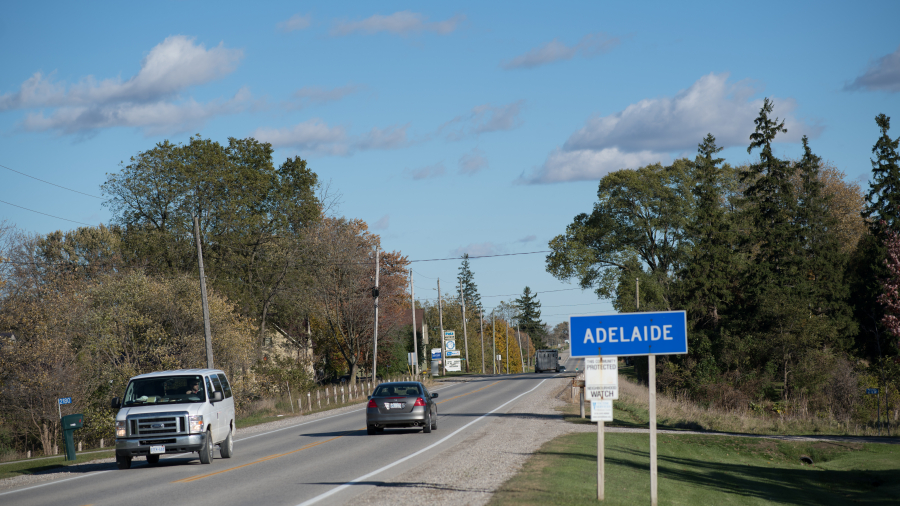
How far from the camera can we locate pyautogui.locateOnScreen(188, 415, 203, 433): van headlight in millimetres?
16484

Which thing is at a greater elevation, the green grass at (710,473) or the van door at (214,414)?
the van door at (214,414)

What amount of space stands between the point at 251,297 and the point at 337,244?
789 centimetres

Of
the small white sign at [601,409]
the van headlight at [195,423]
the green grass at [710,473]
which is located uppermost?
the small white sign at [601,409]

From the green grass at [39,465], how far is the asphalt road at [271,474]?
82.3 inches

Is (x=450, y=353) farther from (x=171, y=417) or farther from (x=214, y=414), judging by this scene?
(x=171, y=417)

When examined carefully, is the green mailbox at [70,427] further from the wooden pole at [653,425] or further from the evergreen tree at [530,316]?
the evergreen tree at [530,316]

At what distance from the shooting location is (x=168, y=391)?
687 inches

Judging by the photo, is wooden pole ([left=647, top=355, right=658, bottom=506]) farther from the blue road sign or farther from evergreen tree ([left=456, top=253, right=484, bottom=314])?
evergreen tree ([left=456, top=253, right=484, bottom=314])

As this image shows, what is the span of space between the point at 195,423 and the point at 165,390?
4.68 feet

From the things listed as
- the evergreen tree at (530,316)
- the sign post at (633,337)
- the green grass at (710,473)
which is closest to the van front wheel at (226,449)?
the green grass at (710,473)

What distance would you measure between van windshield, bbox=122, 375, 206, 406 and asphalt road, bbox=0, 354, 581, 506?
1.48 meters

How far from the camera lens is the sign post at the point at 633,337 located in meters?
9.76

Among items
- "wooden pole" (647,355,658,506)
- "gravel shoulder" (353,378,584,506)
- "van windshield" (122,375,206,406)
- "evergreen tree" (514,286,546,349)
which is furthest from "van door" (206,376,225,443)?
"evergreen tree" (514,286,546,349)

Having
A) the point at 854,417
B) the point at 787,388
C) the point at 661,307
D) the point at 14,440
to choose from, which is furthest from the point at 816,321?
the point at 14,440
